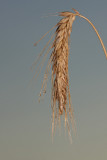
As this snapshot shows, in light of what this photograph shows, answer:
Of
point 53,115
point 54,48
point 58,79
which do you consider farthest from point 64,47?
point 53,115

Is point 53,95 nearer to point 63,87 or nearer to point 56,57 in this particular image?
point 63,87

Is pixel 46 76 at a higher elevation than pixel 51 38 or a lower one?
lower

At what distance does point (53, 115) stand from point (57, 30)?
105 centimetres

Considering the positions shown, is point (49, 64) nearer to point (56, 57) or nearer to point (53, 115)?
point (56, 57)

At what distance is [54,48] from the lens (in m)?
4.43

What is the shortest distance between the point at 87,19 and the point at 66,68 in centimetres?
76

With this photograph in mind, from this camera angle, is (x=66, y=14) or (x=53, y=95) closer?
(x=53, y=95)

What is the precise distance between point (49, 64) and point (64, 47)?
0.27 m

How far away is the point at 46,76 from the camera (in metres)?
4.43

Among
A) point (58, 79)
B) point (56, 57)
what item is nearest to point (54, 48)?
point (56, 57)

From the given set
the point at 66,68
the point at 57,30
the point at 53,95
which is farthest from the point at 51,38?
the point at 53,95

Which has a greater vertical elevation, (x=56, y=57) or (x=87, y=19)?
(x=87, y=19)

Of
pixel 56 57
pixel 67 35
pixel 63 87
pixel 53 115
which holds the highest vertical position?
pixel 67 35

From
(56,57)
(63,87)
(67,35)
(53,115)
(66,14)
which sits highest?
(66,14)
